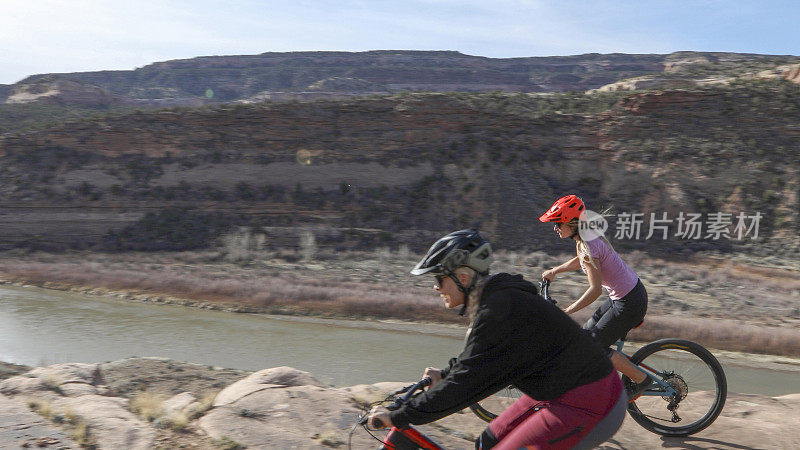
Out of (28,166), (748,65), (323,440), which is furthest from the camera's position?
(748,65)

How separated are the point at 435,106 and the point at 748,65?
19962 mm

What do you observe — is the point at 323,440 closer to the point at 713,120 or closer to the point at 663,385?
the point at 663,385

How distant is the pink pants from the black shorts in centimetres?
219

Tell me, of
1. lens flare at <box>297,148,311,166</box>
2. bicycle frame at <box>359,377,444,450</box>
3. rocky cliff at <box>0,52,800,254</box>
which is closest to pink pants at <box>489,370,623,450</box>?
bicycle frame at <box>359,377,444,450</box>

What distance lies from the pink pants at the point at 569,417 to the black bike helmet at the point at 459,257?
53cm

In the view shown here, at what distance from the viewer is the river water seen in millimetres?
11003

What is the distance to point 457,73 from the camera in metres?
83.2

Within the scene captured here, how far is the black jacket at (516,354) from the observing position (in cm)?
231

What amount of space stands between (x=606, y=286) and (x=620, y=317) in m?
0.26

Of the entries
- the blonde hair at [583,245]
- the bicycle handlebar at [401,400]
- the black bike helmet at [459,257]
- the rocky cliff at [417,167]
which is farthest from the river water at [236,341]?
the rocky cliff at [417,167]

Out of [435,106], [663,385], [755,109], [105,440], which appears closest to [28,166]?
[435,106]

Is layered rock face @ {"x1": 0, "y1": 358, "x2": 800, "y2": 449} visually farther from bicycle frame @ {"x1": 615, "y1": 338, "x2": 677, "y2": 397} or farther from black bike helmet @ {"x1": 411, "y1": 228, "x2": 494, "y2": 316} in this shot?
black bike helmet @ {"x1": 411, "y1": 228, "x2": 494, "y2": 316}

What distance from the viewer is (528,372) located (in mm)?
2357

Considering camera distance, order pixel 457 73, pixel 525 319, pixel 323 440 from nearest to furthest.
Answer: pixel 525 319, pixel 323 440, pixel 457 73
